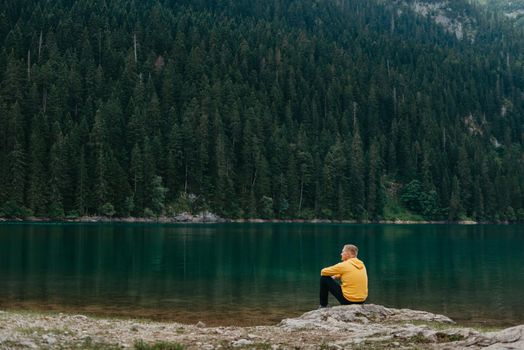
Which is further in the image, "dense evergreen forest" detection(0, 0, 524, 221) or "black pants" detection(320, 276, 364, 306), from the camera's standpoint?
"dense evergreen forest" detection(0, 0, 524, 221)

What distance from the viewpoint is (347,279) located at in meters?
21.6

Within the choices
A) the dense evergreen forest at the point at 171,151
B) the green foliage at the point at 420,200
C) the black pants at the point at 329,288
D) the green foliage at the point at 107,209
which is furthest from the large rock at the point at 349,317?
the green foliage at the point at 420,200

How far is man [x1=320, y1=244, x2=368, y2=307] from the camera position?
69.5 feet

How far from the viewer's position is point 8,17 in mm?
190625

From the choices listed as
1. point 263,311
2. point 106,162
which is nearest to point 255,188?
point 106,162

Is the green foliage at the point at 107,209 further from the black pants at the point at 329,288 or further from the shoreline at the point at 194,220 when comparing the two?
the black pants at the point at 329,288

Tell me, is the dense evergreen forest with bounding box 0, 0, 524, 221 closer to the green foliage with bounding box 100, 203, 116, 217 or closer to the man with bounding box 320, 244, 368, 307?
the green foliage with bounding box 100, 203, 116, 217

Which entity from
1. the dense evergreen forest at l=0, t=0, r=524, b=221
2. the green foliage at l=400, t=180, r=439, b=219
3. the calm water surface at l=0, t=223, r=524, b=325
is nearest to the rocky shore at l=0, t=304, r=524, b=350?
the calm water surface at l=0, t=223, r=524, b=325

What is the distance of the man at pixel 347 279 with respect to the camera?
21172mm

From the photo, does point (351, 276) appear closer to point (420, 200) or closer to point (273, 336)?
point (273, 336)

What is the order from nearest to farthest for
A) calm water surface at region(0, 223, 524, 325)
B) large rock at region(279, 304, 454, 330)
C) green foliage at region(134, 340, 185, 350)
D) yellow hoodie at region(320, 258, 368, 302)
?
green foliage at region(134, 340, 185, 350) < large rock at region(279, 304, 454, 330) < yellow hoodie at region(320, 258, 368, 302) < calm water surface at region(0, 223, 524, 325)

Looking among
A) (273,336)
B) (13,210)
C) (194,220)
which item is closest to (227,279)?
(273,336)

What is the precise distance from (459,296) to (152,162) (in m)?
119

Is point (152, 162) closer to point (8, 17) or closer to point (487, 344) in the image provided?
point (8, 17)
